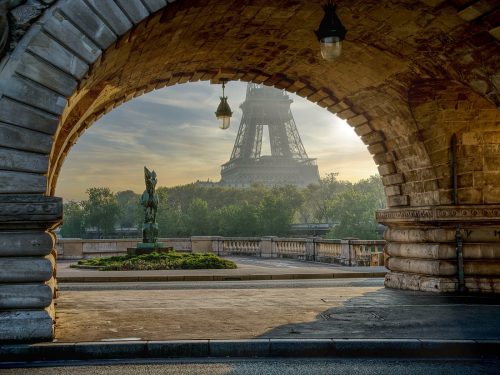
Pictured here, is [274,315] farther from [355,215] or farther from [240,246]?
[355,215]

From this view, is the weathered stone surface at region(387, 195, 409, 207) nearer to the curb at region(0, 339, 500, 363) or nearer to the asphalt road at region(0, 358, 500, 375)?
the curb at region(0, 339, 500, 363)

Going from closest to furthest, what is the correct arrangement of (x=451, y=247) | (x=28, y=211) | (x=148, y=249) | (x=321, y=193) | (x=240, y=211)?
(x=28, y=211) < (x=451, y=247) < (x=148, y=249) < (x=240, y=211) < (x=321, y=193)

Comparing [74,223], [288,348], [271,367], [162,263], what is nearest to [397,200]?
[288,348]

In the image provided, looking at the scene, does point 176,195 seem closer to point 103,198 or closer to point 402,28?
point 103,198

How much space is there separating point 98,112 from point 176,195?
333ft

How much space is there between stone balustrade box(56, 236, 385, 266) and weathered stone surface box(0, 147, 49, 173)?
65.9ft

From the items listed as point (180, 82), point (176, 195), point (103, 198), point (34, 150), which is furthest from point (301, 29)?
point (176, 195)

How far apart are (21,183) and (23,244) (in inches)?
31.7

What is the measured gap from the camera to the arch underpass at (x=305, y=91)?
737cm

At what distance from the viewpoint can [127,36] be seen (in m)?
7.97

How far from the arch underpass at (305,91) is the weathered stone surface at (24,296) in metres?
0.02

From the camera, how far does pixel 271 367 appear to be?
261 inches

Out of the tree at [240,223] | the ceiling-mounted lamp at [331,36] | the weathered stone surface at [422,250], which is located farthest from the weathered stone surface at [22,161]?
the tree at [240,223]

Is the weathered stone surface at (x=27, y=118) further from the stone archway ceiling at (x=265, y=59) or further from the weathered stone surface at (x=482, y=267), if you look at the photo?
the weathered stone surface at (x=482, y=267)
